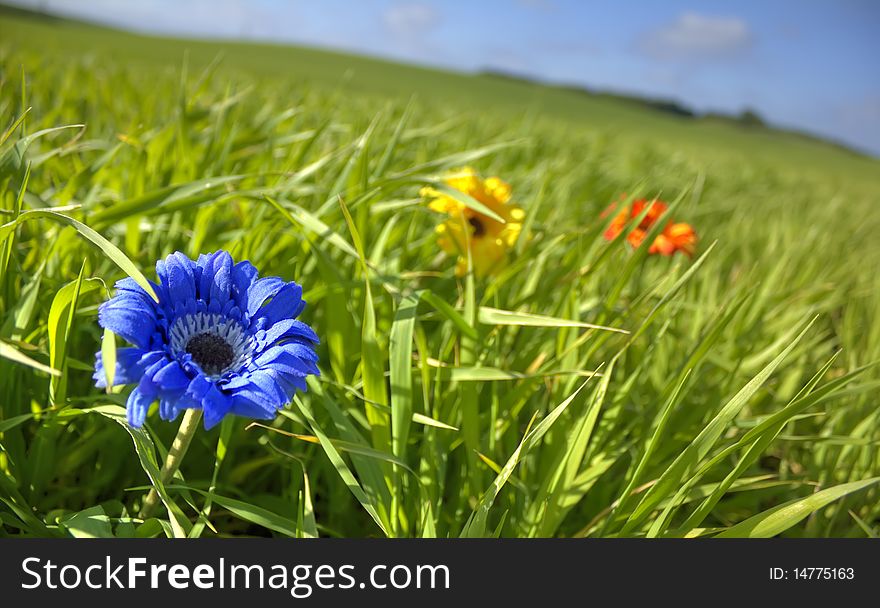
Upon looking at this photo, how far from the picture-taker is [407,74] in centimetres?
2297

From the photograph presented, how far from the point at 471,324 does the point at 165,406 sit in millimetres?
495

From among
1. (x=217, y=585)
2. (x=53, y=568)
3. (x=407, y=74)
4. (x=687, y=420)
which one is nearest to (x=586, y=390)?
(x=687, y=420)

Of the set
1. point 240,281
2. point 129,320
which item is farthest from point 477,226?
point 129,320

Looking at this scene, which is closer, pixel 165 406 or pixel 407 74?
pixel 165 406

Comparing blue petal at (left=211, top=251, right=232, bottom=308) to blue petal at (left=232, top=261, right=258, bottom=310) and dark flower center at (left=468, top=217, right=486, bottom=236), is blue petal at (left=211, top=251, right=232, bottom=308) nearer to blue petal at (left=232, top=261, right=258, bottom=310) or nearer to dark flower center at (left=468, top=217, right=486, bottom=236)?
blue petal at (left=232, top=261, right=258, bottom=310)

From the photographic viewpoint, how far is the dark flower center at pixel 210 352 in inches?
20.8

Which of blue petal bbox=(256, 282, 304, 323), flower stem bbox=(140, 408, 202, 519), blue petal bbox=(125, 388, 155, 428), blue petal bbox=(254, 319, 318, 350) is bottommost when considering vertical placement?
blue petal bbox=(125, 388, 155, 428)

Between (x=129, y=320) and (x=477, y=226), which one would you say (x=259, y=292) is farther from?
(x=477, y=226)

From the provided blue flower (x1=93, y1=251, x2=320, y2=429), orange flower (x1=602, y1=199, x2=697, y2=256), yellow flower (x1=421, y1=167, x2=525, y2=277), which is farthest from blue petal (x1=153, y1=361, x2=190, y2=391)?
orange flower (x1=602, y1=199, x2=697, y2=256)

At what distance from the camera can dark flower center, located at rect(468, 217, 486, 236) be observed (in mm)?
1099

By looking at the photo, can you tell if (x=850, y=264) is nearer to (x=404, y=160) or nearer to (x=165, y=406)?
(x=404, y=160)

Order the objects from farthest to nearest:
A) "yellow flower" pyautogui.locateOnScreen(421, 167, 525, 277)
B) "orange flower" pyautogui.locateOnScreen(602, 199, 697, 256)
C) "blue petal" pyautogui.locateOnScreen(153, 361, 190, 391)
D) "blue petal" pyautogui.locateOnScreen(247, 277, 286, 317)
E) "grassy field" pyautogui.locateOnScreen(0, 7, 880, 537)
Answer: "orange flower" pyautogui.locateOnScreen(602, 199, 697, 256) → "yellow flower" pyautogui.locateOnScreen(421, 167, 525, 277) → "grassy field" pyautogui.locateOnScreen(0, 7, 880, 537) → "blue petal" pyautogui.locateOnScreen(247, 277, 286, 317) → "blue petal" pyautogui.locateOnScreen(153, 361, 190, 391)

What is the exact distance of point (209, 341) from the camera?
0.55 metres

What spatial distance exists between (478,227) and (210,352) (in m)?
0.65
